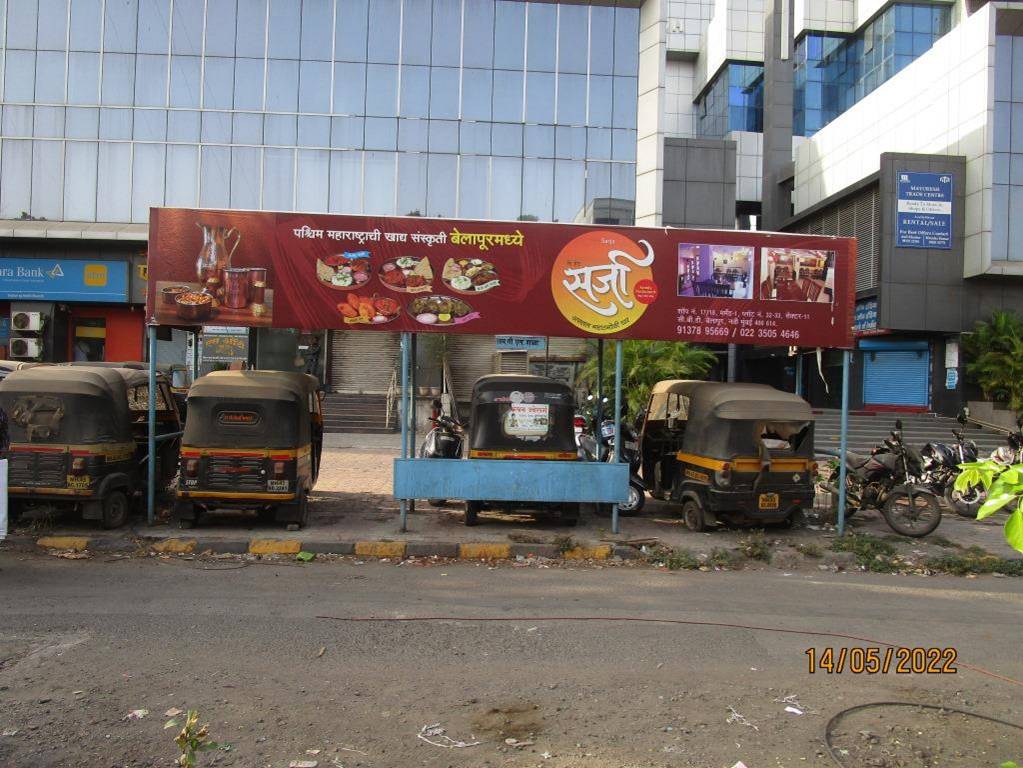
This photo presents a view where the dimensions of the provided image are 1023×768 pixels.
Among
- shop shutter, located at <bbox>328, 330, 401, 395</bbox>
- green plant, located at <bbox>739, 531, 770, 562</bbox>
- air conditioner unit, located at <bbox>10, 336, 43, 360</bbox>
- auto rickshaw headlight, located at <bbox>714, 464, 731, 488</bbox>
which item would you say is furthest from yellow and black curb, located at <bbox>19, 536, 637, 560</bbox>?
air conditioner unit, located at <bbox>10, 336, 43, 360</bbox>

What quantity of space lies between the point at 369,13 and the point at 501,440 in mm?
25843

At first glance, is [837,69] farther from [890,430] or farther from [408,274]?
[408,274]

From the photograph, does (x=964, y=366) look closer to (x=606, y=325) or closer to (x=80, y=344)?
(x=606, y=325)

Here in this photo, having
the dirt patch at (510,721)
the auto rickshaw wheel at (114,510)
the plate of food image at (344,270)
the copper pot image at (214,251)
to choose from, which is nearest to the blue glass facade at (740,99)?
the plate of food image at (344,270)

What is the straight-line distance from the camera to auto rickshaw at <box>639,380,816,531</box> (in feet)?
30.1

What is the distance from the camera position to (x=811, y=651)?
5297mm

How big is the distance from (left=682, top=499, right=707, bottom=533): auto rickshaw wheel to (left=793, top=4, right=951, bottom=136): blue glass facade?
37.1 meters

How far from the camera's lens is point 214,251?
902 cm

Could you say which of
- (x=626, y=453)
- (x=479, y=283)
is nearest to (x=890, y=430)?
(x=626, y=453)

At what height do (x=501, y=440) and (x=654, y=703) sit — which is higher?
(x=501, y=440)

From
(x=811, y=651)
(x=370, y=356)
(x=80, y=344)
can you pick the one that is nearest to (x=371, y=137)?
(x=370, y=356)

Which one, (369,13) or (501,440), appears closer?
(501,440)

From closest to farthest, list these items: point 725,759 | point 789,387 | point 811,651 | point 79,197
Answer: point 725,759
point 811,651
point 79,197
point 789,387

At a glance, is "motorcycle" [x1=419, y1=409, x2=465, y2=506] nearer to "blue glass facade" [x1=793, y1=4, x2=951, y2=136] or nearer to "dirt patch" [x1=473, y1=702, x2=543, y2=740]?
"dirt patch" [x1=473, y1=702, x2=543, y2=740]
